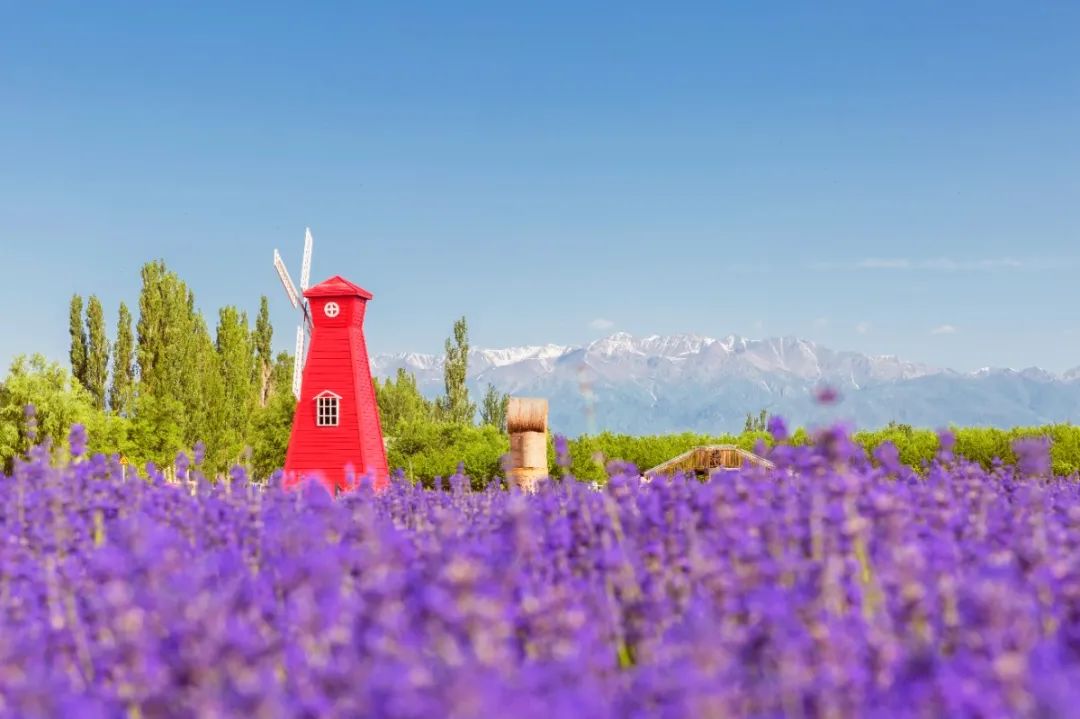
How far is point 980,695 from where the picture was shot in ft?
7.14

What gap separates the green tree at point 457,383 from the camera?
53375 millimetres

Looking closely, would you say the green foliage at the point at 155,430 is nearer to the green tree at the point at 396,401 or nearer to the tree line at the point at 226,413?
the tree line at the point at 226,413

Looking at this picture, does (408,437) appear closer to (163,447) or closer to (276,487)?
(163,447)

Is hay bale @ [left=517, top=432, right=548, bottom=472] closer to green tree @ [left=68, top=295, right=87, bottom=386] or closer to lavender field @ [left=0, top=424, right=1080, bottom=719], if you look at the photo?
lavender field @ [left=0, top=424, right=1080, bottom=719]

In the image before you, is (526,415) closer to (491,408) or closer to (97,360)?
(97,360)

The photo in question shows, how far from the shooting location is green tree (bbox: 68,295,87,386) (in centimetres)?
4844

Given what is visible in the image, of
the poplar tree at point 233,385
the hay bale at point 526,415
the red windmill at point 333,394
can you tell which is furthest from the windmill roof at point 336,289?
the hay bale at point 526,415

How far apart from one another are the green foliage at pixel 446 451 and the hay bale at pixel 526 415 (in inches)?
503

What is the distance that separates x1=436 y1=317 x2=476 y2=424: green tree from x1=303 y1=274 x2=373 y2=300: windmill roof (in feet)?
75.3

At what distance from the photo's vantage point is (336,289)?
2866 cm

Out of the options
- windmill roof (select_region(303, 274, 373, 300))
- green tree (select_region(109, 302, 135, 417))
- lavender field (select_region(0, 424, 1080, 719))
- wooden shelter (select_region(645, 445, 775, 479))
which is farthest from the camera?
green tree (select_region(109, 302, 135, 417))

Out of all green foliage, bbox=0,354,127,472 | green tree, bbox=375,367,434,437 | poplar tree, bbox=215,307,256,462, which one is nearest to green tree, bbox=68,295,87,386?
poplar tree, bbox=215,307,256,462

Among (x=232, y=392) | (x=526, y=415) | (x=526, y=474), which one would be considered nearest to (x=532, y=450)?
(x=526, y=474)

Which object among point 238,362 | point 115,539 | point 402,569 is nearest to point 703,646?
point 402,569
